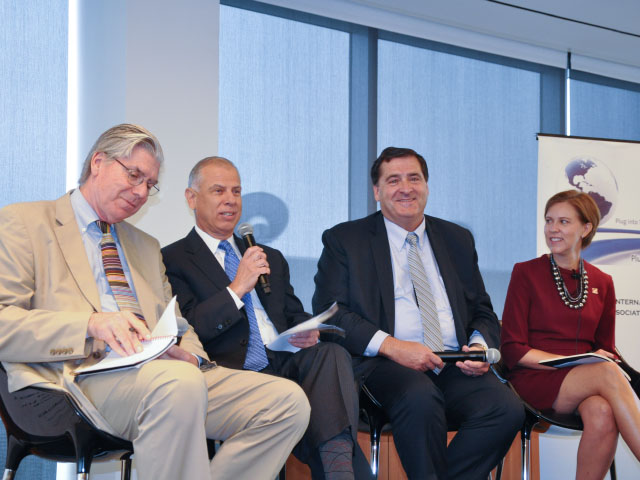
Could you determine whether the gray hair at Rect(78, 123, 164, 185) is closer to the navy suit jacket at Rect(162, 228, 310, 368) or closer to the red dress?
the navy suit jacket at Rect(162, 228, 310, 368)

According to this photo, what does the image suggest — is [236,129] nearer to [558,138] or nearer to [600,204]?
[558,138]

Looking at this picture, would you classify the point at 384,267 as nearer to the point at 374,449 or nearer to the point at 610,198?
the point at 374,449

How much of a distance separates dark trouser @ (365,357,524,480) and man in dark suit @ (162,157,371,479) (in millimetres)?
211

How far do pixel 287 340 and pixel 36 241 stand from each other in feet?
3.27

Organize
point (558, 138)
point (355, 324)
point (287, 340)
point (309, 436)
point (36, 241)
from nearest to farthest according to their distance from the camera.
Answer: point (36, 241)
point (309, 436)
point (287, 340)
point (355, 324)
point (558, 138)

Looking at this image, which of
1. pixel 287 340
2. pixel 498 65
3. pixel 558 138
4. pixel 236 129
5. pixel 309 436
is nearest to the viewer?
pixel 309 436

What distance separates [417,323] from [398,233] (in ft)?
1.49

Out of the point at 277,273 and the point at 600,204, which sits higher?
the point at 600,204

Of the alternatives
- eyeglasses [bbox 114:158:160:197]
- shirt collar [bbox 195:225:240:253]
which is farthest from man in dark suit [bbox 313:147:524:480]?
eyeglasses [bbox 114:158:160:197]

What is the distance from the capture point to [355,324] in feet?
9.98

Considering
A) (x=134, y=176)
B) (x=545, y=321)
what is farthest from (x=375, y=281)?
(x=134, y=176)

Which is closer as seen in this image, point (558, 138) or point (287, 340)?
point (287, 340)

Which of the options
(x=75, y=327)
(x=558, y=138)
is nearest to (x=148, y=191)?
(x=75, y=327)

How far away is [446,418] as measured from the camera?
9.73ft
